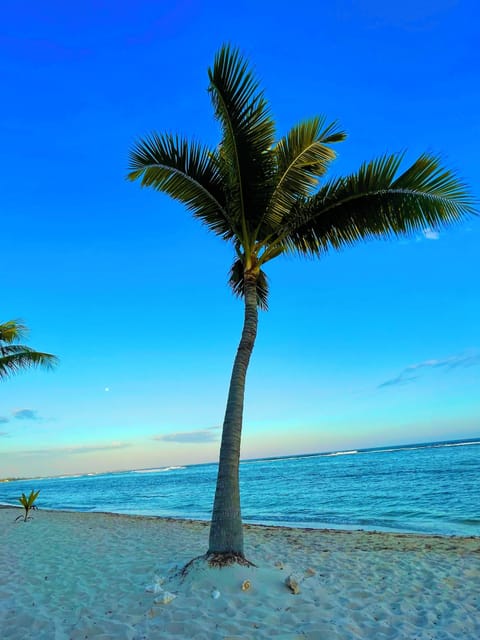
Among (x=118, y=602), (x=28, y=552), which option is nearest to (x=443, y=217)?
(x=118, y=602)

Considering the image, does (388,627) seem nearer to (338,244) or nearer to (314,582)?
(314,582)

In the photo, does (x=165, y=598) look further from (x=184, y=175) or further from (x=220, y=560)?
(x=184, y=175)

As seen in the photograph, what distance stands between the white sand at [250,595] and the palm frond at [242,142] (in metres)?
5.14

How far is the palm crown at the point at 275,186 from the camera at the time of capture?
6.62 metres

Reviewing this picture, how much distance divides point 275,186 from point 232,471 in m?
4.52

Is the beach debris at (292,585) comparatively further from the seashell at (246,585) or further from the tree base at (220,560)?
the tree base at (220,560)

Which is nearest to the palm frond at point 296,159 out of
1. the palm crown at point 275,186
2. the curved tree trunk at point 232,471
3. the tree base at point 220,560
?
the palm crown at point 275,186

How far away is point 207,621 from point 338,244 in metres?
6.07

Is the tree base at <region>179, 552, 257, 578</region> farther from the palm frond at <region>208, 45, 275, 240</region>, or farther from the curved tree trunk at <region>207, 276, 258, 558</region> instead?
the palm frond at <region>208, 45, 275, 240</region>

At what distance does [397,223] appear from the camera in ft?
23.9

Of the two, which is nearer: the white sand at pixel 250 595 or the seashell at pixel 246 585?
the white sand at pixel 250 595

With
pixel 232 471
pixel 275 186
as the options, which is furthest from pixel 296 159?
pixel 232 471

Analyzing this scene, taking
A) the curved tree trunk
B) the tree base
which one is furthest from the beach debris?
the curved tree trunk

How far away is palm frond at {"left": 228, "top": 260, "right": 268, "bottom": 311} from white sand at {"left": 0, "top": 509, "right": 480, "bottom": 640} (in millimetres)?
4950
